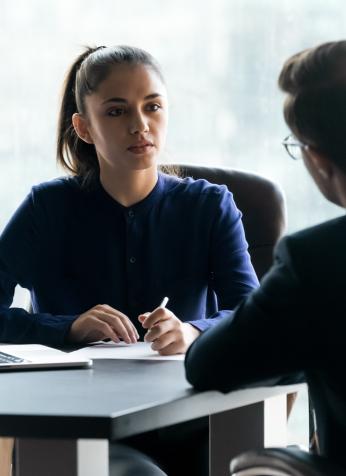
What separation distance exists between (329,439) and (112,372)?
484 millimetres

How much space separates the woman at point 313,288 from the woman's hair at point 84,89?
1.02m

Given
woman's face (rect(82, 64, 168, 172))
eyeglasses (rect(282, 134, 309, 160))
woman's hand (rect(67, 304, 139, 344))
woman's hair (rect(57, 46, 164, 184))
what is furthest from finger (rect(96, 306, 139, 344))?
eyeglasses (rect(282, 134, 309, 160))

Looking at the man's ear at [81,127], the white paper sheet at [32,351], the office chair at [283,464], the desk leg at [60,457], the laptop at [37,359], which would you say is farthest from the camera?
the man's ear at [81,127]

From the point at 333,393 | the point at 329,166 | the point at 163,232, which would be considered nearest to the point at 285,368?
the point at 333,393

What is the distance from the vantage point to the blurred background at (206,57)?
331cm

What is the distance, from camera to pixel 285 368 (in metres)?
1.32

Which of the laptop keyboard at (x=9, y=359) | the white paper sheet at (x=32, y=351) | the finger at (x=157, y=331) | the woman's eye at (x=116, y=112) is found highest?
the woman's eye at (x=116, y=112)

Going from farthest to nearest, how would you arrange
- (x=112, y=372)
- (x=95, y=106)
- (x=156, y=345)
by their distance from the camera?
(x=95, y=106)
(x=156, y=345)
(x=112, y=372)

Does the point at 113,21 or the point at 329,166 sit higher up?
the point at 113,21

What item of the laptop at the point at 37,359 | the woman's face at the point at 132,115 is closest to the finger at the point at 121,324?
the laptop at the point at 37,359

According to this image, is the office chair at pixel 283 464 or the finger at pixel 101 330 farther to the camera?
the finger at pixel 101 330

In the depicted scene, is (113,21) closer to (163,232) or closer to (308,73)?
(163,232)

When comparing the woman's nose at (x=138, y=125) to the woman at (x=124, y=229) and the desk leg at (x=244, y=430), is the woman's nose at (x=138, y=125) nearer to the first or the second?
the woman at (x=124, y=229)

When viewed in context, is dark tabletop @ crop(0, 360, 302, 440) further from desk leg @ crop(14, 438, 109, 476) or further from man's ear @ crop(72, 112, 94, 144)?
man's ear @ crop(72, 112, 94, 144)
